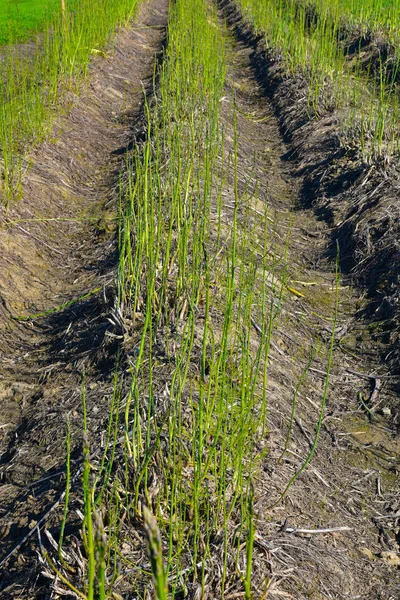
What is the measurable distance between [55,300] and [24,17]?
7686 mm

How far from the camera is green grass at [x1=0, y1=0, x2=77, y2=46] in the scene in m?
8.48

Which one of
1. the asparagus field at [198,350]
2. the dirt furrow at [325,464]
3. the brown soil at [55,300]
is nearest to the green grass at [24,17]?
the asparagus field at [198,350]

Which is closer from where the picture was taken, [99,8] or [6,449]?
[6,449]

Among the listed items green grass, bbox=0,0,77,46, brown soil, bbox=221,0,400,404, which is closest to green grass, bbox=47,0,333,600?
brown soil, bbox=221,0,400,404

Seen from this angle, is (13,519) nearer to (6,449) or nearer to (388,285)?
(6,449)

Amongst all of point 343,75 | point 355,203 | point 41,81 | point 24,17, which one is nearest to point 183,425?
point 355,203

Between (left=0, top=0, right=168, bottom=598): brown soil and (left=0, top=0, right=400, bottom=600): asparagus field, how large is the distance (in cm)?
1

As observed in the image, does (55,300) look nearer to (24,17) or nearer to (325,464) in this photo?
(325,464)

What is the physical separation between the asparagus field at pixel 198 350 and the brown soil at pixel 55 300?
0.5 inches

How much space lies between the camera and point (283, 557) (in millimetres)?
1869

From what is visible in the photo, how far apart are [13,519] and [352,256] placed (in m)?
2.44

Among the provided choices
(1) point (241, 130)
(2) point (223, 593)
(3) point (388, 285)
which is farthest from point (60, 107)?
(2) point (223, 593)

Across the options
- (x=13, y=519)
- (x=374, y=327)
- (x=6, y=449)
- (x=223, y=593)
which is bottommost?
(x=6, y=449)

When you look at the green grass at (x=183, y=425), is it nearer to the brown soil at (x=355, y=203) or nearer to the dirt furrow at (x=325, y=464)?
the dirt furrow at (x=325, y=464)
